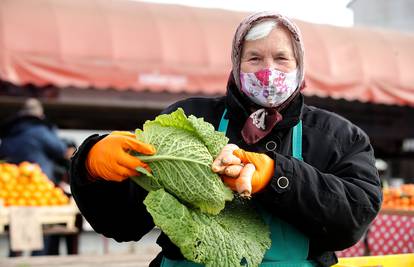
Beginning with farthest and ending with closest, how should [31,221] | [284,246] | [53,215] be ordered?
[53,215] → [31,221] → [284,246]

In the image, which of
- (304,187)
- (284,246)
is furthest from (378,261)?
(304,187)

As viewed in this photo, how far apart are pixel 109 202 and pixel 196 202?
11.7 inches

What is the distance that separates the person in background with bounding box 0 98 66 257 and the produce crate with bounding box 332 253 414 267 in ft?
13.1

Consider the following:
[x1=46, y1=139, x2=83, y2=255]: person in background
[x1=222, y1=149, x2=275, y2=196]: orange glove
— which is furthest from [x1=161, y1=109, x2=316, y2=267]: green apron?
[x1=46, y1=139, x2=83, y2=255]: person in background

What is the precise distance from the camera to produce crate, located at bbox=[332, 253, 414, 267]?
7.38 feet

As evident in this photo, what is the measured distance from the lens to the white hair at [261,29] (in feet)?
5.35

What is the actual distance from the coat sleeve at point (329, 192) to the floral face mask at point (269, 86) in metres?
0.17

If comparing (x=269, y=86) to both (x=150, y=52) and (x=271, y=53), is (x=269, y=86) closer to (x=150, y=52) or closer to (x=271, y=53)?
(x=271, y=53)

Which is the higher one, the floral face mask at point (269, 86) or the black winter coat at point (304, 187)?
the floral face mask at point (269, 86)

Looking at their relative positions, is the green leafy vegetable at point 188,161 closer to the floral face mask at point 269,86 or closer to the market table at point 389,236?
the floral face mask at point 269,86

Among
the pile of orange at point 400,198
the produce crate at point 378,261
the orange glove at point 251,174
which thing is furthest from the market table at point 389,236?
the orange glove at point 251,174

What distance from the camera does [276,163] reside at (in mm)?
1438

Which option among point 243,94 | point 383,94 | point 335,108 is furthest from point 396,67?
point 243,94

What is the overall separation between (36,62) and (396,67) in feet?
18.6
